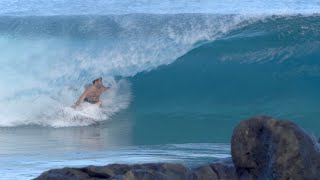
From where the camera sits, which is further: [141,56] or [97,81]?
[141,56]

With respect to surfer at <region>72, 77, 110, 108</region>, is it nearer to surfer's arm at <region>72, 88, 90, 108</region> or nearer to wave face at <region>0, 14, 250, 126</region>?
surfer's arm at <region>72, 88, 90, 108</region>

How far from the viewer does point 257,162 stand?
18.7 ft

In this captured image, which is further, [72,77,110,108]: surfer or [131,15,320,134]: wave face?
[131,15,320,134]: wave face

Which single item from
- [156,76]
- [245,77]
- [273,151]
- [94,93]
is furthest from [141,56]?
[273,151]

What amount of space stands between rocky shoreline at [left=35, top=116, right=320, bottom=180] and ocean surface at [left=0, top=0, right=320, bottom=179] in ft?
16.9

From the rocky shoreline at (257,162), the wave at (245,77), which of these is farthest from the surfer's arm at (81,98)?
the rocky shoreline at (257,162)

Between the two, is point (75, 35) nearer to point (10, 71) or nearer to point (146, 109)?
point (10, 71)

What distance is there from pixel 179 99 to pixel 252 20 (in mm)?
2811

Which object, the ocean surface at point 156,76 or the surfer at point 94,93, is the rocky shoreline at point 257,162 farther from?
the surfer at point 94,93

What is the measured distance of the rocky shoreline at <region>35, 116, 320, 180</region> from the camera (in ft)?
17.6

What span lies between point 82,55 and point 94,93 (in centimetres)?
266

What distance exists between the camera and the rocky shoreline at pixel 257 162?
212 inches

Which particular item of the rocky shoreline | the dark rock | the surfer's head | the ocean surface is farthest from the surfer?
the dark rock

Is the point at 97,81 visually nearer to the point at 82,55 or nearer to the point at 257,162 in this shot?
the point at 82,55
